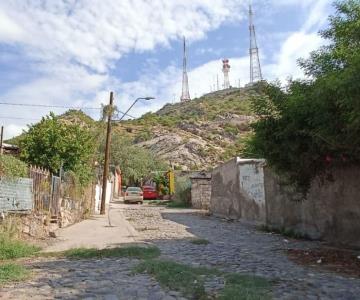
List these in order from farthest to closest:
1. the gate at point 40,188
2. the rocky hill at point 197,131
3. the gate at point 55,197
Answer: the rocky hill at point 197,131 → the gate at point 55,197 → the gate at point 40,188

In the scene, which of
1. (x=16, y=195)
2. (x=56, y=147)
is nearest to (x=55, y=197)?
(x=16, y=195)

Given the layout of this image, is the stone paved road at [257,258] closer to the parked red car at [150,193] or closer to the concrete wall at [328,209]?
the concrete wall at [328,209]

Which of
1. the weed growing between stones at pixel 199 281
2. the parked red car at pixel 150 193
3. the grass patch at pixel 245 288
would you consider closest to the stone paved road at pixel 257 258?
the grass patch at pixel 245 288

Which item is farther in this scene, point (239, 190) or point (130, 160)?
point (130, 160)

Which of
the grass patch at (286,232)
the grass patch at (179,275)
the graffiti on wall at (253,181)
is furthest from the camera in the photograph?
the graffiti on wall at (253,181)

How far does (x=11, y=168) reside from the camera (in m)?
12.8

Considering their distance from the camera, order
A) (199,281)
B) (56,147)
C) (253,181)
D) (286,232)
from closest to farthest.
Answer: (199,281) → (286,232) → (253,181) → (56,147)

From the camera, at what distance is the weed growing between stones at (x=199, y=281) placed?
6.91 m

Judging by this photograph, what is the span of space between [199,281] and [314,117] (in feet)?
15.4

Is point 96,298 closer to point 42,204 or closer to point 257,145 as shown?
point 257,145

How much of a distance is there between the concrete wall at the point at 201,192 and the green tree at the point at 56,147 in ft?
44.2

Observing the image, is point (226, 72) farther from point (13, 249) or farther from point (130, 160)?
point (13, 249)

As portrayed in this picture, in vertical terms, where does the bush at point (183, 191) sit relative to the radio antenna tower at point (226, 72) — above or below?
below

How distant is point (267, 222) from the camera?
58.5 feet
